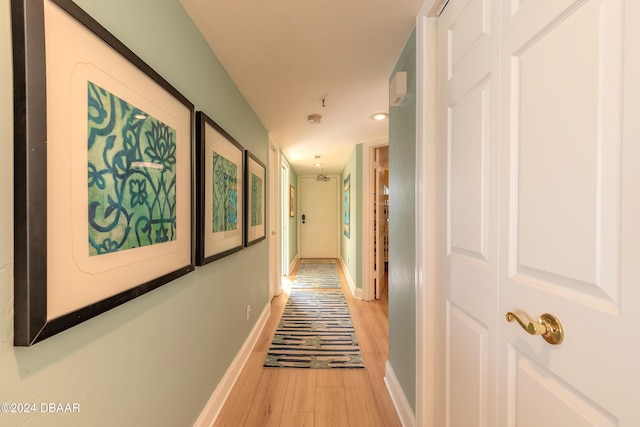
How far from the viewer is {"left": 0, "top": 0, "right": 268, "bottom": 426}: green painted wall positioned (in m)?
0.56

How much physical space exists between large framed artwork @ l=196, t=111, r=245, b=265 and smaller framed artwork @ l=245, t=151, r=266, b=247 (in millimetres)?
160

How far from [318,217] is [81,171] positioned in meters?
6.15

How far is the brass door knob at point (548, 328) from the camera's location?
0.59 metres

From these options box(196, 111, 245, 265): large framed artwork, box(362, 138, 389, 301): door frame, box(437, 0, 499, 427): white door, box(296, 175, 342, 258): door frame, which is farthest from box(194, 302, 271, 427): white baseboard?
box(296, 175, 342, 258): door frame

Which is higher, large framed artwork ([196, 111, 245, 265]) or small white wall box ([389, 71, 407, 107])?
small white wall box ([389, 71, 407, 107])

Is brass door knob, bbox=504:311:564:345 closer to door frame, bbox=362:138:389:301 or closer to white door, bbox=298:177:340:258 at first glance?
door frame, bbox=362:138:389:301

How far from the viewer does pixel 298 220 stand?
6730 mm

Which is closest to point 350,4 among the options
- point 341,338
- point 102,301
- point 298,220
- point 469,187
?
point 469,187

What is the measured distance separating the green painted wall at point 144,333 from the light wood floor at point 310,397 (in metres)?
0.24

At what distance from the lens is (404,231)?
5.14 ft

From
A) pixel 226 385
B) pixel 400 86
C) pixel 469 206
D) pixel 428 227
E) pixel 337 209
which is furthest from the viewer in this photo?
pixel 337 209

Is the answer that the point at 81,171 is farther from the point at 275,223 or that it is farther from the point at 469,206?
the point at 275,223

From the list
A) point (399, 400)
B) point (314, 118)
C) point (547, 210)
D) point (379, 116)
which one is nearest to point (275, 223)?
point (314, 118)

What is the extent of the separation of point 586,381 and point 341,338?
7.35ft
